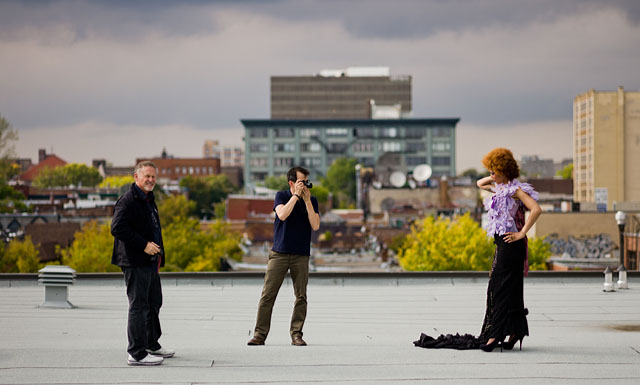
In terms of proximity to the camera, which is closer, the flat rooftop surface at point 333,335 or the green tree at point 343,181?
the flat rooftop surface at point 333,335

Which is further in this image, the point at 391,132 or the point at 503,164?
the point at 391,132

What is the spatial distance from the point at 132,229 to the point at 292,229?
1605 mm

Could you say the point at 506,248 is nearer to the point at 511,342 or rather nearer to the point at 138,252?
the point at 511,342

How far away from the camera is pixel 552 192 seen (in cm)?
12494

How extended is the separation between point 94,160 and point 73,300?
195 metres

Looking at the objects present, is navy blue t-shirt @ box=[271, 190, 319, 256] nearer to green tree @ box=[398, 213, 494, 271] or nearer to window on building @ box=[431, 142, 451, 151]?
green tree @ box=[398, 213, 494, 271]

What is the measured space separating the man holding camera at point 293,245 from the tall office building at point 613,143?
9282 cm

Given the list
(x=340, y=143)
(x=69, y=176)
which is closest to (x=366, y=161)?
(x=340, y=143)

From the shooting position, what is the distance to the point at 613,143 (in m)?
99.0

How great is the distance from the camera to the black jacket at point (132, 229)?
6.55 metres

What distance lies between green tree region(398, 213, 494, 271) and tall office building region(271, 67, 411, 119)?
Result: 14270cm

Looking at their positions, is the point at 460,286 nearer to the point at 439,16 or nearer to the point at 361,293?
the point at 361,293

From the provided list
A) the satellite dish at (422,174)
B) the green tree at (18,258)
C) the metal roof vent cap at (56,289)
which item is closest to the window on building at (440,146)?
the satellite dish at (422,174)

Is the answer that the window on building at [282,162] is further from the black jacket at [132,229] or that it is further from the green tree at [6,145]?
the black jacket at [132,229]
